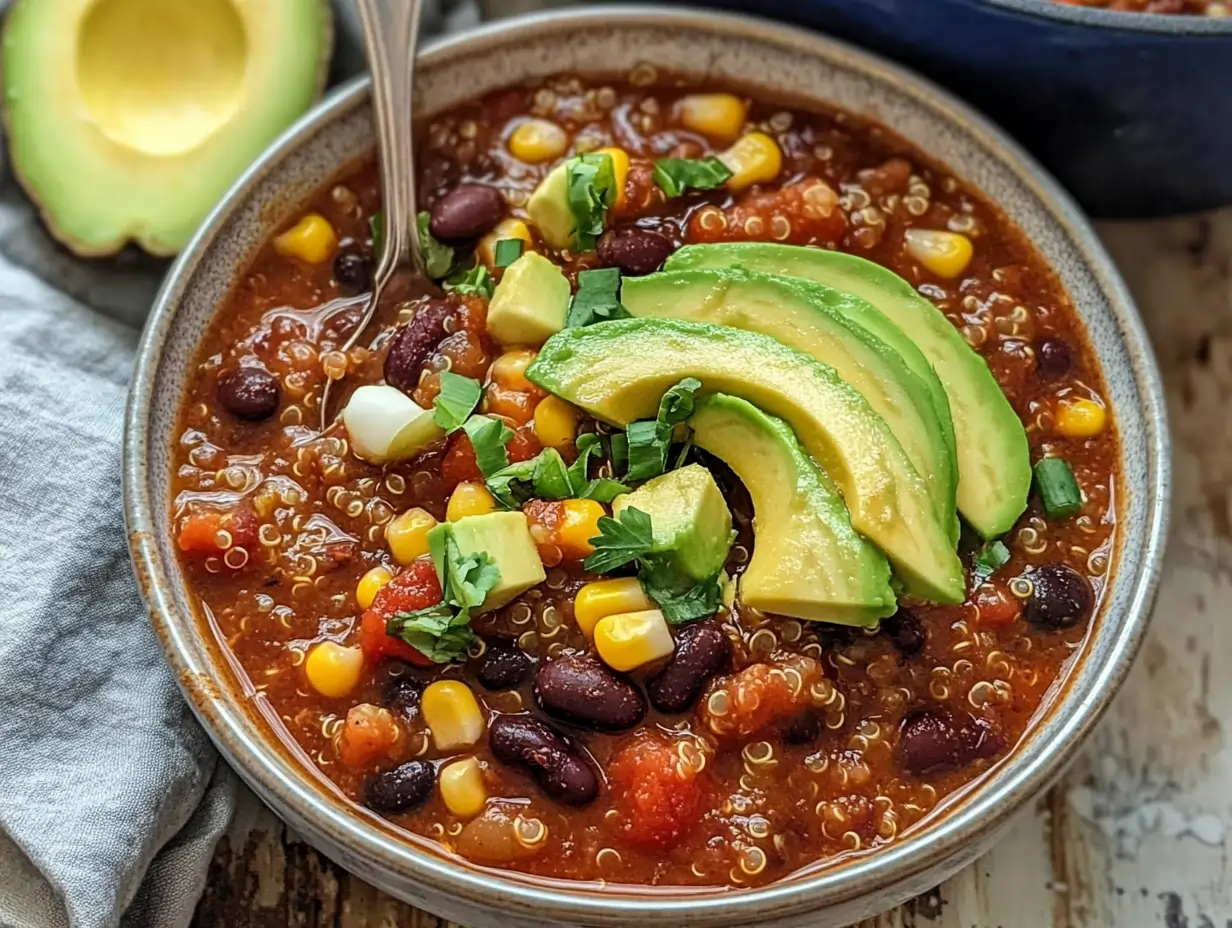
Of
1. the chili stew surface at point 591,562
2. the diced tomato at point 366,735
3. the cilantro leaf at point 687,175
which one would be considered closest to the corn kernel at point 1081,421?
the chili stew surface at point 591,562

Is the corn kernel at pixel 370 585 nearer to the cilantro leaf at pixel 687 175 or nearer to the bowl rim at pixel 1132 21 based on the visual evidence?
the cilantro leaf at pixel 687 175

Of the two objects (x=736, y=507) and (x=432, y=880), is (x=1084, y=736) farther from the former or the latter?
(x=432, y=880)

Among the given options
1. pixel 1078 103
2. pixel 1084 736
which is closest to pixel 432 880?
pixel 1084 736

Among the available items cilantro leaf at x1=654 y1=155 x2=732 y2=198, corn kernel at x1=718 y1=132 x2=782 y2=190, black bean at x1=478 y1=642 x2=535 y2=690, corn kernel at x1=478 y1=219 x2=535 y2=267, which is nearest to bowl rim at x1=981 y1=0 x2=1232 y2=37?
corn kernel at x1=718 y1=132 x2=782 y2=190

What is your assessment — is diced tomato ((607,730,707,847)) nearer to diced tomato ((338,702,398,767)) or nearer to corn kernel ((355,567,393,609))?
diced tomato ((338,702,398,767))

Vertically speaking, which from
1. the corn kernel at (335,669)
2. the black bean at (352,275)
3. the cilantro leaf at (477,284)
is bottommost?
the corn kernel at (335,669)

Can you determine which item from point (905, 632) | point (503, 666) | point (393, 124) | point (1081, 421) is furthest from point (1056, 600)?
point (393, 124)

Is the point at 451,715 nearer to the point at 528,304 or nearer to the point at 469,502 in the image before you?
the point at 469,502
